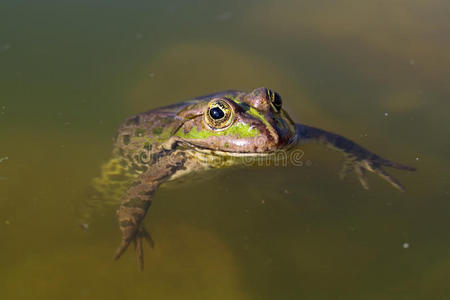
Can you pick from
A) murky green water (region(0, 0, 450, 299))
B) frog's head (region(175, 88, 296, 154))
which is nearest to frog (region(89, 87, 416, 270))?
frog's head (region(175, 88, 296, 154))

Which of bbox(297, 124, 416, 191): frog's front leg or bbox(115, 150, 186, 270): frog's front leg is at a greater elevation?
bbox(297, 124, 416, 191): frog's front leg

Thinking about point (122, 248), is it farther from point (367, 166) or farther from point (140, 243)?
point (367, 166)

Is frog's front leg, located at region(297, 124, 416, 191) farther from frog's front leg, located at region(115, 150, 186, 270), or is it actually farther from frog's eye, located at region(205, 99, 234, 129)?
frog's front leg, located at region(115, 150, 186, 270)

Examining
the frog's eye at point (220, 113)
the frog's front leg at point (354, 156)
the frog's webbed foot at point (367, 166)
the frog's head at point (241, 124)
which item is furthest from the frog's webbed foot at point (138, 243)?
the frog's webbed foot at point (367, 166)

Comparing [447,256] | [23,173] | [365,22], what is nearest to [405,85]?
[365,22]

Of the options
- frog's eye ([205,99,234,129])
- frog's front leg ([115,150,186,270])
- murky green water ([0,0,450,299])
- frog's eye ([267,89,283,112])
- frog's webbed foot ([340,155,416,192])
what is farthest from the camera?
frog's webbed foot ([340,155,416,192])

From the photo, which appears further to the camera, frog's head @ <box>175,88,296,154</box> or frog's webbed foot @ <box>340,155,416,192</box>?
frog's webbed foot @ <box>340,155,416,192</box>

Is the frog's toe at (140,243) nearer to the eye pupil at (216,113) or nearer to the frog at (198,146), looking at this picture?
the frog at (198,146)

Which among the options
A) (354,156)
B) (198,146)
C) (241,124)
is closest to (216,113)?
(241,124)
